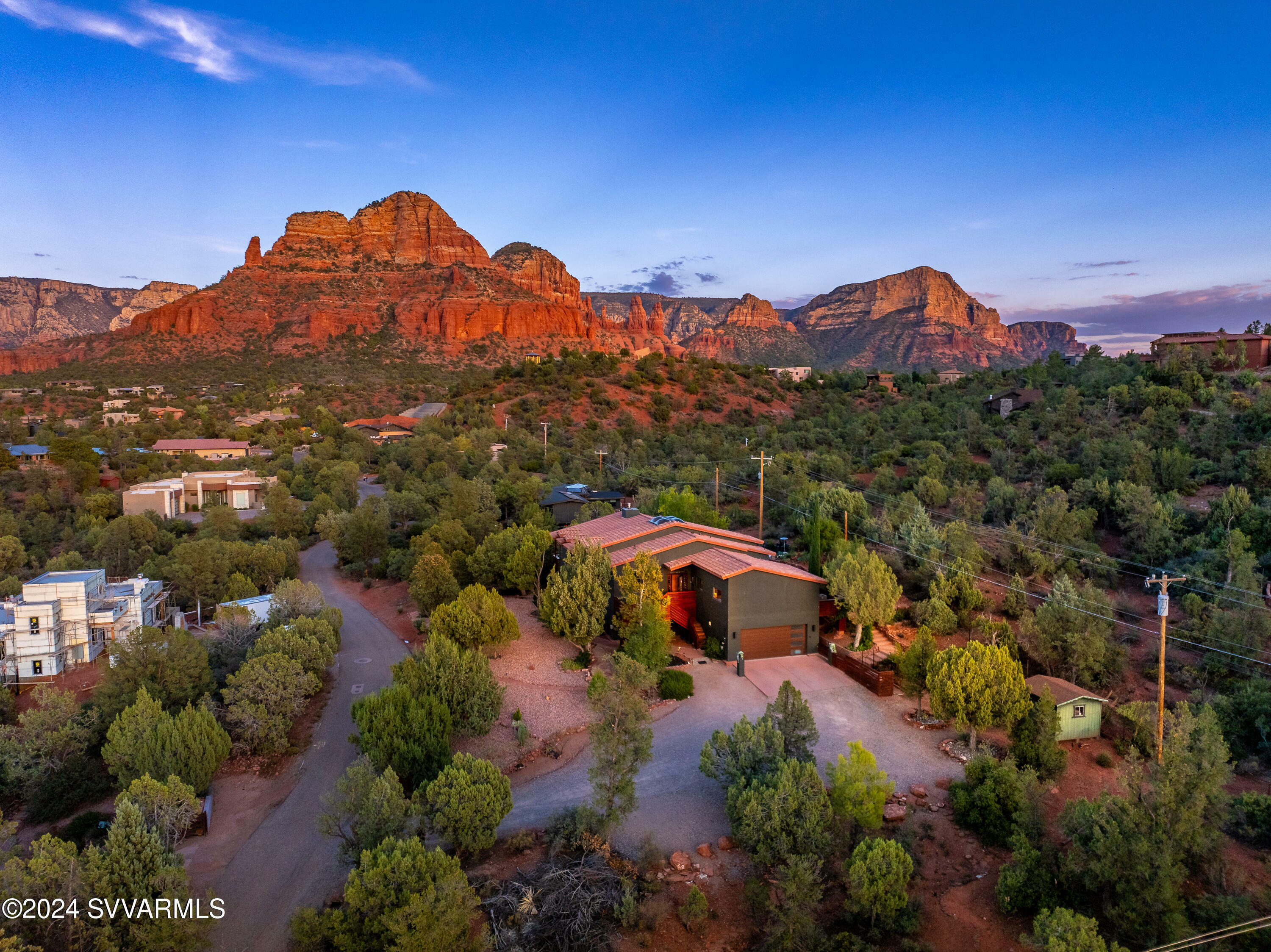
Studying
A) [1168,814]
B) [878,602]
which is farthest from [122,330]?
[1168,814]

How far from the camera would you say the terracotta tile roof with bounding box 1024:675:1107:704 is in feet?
49.1

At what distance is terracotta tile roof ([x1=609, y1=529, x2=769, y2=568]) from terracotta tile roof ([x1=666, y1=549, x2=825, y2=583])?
0.43 metres

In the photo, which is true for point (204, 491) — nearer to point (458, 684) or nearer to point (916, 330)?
point (458, 684)

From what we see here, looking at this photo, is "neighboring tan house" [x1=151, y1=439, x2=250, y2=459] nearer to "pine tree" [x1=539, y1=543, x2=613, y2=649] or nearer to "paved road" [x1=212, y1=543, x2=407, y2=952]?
"paved road" [x1=212, y1=543, x2=407, y2=952]

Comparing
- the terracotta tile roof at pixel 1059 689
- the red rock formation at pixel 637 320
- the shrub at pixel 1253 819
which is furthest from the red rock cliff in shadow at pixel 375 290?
the shrub at pixel 1253 819

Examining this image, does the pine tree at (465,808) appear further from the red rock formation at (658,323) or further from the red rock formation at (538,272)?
the red rock formation at (658,323)

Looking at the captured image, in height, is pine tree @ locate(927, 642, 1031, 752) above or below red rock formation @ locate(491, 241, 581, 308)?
below

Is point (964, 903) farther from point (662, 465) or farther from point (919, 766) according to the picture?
point (662, 465)

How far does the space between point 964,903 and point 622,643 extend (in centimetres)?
1116

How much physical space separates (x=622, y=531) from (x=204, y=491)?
30.8 meters

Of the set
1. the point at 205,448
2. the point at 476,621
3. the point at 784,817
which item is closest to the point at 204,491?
the point at 205,448

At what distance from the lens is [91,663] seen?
20953 mm

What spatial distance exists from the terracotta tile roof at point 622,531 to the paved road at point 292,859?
8.07 meters

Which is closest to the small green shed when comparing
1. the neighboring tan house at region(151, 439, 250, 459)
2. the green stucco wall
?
the green stucco wall
